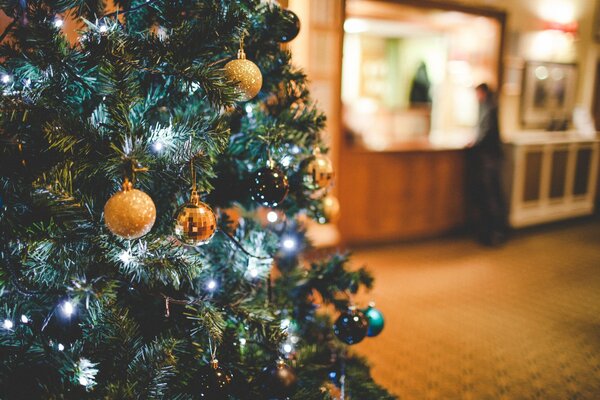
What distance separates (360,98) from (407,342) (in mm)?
5528

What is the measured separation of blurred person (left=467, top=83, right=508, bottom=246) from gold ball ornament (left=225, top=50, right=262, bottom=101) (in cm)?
350

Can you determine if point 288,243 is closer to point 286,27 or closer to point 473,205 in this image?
point 286,27

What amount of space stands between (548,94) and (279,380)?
5159 mm

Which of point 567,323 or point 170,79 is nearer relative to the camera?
point 170,79

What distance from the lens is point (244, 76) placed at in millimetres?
1042

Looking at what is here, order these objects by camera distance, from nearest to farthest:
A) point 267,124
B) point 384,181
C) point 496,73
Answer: point 267,124
point 384,181
point 496,73

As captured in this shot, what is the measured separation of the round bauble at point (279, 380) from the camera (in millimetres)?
1038

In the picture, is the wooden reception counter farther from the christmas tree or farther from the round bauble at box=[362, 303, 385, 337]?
the christmas tree

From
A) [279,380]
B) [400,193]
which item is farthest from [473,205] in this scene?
[279,380]

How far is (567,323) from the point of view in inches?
99.3

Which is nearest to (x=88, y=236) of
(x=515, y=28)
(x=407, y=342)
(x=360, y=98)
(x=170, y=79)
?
(x=170, y=79)

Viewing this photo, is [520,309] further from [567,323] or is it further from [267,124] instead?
[267,124]

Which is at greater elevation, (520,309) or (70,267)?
(70,267)

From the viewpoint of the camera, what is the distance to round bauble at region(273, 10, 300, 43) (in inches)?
49.8
